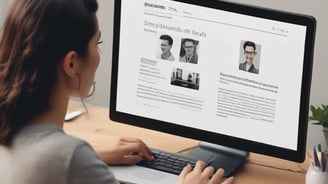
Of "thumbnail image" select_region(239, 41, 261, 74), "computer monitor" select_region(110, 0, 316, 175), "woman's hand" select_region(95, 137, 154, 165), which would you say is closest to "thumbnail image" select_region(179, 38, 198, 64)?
"computer monitor" select_region(110, 0, 316, 175)

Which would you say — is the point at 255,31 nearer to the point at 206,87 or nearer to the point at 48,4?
the point at 206,87

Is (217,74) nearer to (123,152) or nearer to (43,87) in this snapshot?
(123,152)

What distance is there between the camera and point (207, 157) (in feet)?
7.10

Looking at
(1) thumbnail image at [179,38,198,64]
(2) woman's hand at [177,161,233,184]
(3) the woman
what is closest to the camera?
(3) the woman

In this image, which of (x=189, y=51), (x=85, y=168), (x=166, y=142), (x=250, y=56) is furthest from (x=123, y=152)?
(x=85, y=168)

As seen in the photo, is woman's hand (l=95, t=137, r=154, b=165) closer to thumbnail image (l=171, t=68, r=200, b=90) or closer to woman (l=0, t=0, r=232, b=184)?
thumbnail image (l=171, t=68, r=200, b=90)

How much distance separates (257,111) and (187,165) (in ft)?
0.77

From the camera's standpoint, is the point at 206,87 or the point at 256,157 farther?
the point at 256,157

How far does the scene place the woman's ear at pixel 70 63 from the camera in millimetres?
1517

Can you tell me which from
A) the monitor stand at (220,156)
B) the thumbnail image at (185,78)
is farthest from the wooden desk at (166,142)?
the thumbnail image at (185,78)

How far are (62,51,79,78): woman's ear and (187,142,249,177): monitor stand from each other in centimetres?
68

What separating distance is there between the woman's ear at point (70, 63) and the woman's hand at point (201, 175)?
0.49 m

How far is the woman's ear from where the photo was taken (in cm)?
152

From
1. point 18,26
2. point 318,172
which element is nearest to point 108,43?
point 318,172
